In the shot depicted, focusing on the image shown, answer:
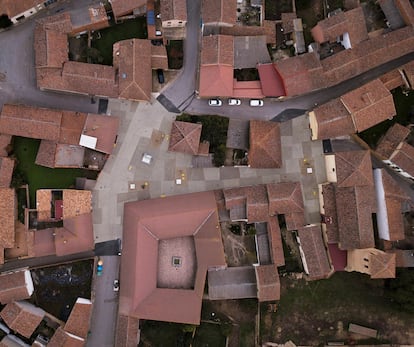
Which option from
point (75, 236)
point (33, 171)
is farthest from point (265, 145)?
point (33, 171)

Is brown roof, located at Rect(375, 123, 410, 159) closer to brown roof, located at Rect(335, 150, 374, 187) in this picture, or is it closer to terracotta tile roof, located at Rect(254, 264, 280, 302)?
brown roof, located at Rect(335, 150, 374, 187)

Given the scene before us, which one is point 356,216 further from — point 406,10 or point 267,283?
point 406,10

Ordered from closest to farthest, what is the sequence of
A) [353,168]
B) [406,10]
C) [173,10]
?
[353,168], [173,10], [406,10]

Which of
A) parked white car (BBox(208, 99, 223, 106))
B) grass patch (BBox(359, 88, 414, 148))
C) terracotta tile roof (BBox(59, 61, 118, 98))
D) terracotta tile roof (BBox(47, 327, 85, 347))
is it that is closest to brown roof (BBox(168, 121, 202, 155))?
parked white car (BBox(208, 99, 223, 106))

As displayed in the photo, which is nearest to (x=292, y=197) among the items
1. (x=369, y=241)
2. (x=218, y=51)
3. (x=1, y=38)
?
(x=369, y=241)

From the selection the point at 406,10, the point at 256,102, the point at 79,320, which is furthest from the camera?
the point at 256,102
